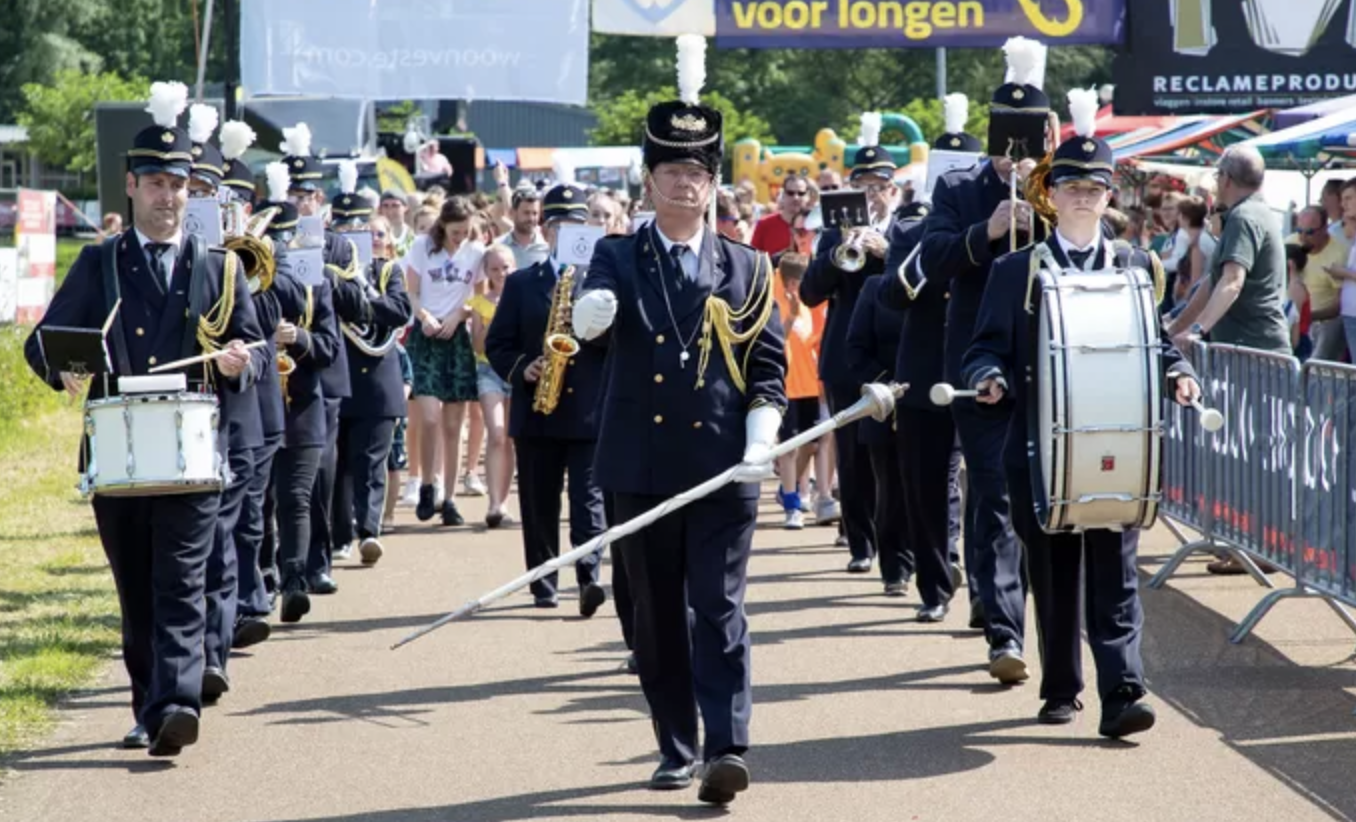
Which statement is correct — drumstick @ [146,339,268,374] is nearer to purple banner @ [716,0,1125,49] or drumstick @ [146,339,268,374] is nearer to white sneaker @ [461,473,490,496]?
white sneaker @ [461,473,490,496]

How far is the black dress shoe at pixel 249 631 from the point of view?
10.4 metres

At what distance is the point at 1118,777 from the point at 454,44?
1370 centimetres

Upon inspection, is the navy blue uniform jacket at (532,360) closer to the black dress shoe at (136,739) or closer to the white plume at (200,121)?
the white plume at (200,121)

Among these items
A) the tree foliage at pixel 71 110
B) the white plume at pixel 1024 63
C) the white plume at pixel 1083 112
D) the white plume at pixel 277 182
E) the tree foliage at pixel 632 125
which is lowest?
the white plume at pixel 277 182

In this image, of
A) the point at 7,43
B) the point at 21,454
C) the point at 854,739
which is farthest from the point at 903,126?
the point at 7,43

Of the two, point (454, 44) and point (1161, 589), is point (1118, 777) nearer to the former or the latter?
point (1161, 589)

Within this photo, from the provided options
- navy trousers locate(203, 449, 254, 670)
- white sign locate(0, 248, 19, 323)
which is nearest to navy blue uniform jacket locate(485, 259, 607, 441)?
navy trousers locate(203, 449, 254, 670)

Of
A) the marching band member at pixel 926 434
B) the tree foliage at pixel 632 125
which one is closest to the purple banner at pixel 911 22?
the marching band member at pixel 926 434

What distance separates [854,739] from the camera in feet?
27.1

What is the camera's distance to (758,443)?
727 centimetres

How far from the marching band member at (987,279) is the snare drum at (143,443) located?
3.00 metres

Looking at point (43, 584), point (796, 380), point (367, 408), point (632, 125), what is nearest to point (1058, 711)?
point (367, 408)

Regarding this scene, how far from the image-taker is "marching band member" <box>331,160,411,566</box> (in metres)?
12.9

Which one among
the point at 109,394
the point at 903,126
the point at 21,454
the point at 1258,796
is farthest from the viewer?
the point at 903,126
